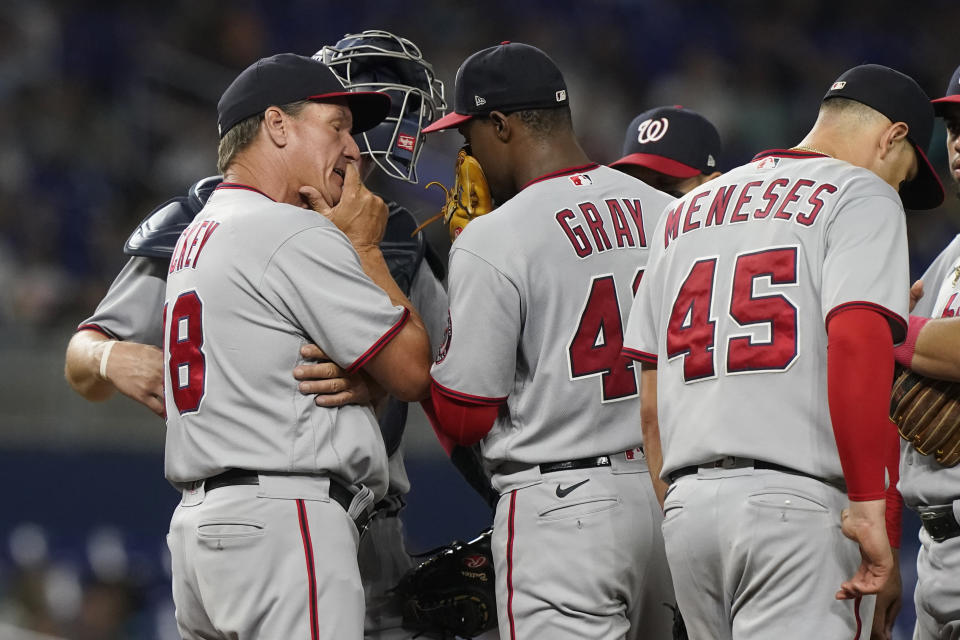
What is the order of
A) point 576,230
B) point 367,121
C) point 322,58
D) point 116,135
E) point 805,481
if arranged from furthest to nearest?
point 116,135 < point 322,58 < point 367,121 < point 576,230 < point 805,481

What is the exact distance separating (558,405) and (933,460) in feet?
3.61

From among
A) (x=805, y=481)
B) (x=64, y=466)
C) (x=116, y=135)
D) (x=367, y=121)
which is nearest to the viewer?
(x=805, y=481)

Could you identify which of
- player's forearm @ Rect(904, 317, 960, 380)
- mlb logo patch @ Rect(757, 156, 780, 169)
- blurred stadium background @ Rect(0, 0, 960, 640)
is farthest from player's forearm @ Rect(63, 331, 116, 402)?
blurred stadium background @ Rect(0, 0, 960, 640)

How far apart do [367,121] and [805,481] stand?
1.60 m

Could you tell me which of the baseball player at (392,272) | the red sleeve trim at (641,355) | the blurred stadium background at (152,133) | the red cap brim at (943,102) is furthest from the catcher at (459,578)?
the blurred stadium background at (152,133)

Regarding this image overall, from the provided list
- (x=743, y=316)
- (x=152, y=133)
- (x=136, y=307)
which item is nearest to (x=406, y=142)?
(x=136, y=307)

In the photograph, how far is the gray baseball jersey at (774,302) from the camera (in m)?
2.79

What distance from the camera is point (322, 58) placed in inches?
161

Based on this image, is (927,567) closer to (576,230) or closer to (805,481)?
→ (805,481)

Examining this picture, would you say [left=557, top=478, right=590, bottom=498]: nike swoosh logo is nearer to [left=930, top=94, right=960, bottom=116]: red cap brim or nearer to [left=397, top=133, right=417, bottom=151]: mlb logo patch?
[left=397, top=133, right=417, bottom=151]: mlb logo patch

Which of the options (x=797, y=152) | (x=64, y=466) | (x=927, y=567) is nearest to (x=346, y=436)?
(x=797, y=152)

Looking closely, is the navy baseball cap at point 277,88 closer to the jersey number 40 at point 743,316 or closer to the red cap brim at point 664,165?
the jersey number 40 at point 743,316

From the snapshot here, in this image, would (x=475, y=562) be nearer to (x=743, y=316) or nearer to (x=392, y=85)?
(x=743, y=316)

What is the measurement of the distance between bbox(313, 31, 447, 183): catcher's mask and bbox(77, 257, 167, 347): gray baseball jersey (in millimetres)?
786
